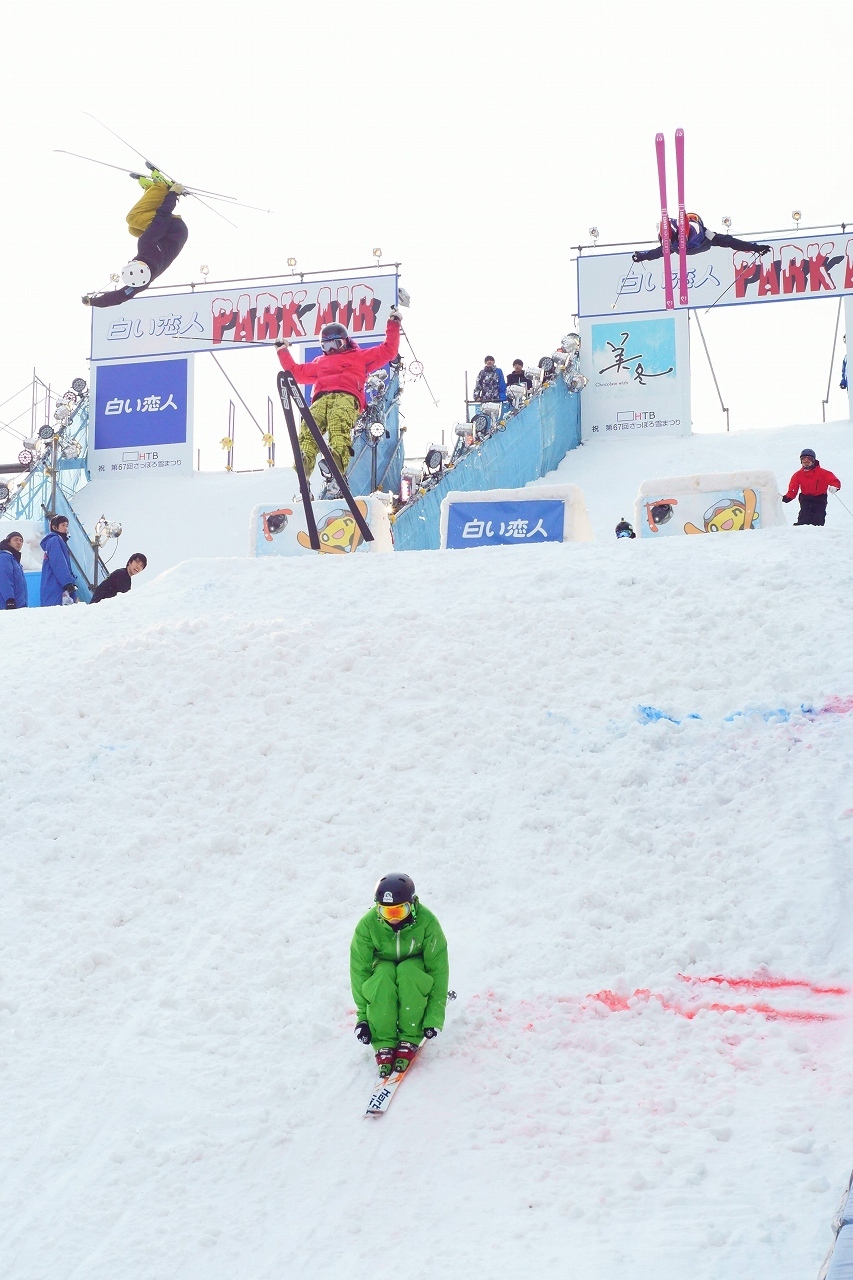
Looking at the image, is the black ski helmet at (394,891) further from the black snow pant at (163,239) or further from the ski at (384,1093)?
the black snow pant at (163,239)

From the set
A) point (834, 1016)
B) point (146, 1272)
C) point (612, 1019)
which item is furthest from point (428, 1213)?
point (834, 1016)

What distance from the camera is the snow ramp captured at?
4.53 meters

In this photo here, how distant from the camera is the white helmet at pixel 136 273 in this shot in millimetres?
15016

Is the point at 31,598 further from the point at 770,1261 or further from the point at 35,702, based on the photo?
the point at 770,1261

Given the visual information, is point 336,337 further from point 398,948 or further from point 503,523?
point 398,948

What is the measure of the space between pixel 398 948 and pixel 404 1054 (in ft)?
1.33

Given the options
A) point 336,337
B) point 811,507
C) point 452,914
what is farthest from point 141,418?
point 452,914

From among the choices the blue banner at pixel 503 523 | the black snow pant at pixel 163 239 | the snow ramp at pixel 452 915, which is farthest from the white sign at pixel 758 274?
A: the snow ramp at pixel 452 915

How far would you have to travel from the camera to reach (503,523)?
11.7 metres

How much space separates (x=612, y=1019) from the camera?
5.48 metres

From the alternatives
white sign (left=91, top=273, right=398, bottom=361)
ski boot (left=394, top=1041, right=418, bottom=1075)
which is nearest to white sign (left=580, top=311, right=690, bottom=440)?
white sign (left=91, top=273, right=398, bottom=361)

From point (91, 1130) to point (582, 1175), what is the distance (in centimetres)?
182

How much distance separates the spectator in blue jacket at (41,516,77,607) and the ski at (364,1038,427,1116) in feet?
28.3

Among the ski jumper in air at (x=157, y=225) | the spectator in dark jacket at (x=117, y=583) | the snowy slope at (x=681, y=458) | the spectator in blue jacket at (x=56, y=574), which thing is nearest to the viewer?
the spectator in dark jacket at (x=117, y=583)
